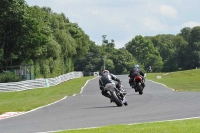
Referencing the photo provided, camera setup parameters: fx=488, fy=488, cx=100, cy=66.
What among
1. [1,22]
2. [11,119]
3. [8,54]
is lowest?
[11,119]

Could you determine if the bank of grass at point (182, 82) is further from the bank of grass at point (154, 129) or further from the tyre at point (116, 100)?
the bank of grass at point (154, 129)

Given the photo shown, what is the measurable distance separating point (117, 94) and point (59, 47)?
46.5 m

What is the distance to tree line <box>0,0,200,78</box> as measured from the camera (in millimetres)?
50812

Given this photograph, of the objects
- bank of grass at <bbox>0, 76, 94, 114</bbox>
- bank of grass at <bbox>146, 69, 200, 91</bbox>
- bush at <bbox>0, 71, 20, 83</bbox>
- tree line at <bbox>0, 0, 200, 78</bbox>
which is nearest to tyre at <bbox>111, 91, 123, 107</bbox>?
bank of grass at <bbox>0, 76, 94, 114</bbox>

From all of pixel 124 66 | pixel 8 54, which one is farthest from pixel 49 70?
pixel 124 66

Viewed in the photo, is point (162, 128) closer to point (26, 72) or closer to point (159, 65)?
point (26, 72)

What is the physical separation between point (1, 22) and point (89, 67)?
75.5m

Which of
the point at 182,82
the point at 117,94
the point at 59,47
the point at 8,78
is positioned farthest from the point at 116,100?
the point at 59,47

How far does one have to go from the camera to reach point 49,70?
64125 millimetres

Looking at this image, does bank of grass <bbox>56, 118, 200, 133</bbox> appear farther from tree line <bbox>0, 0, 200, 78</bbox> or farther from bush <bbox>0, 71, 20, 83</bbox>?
tree line <bbox>0, 0, 200, 78</bbox>

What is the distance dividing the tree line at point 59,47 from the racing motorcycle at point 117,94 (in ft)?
105

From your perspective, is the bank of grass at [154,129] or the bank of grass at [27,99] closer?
the bank of grass at [154,129]

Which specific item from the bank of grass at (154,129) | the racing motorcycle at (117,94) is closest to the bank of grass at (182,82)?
the racing motorcycle at (117,94)

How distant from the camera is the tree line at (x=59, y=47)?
167 feet
